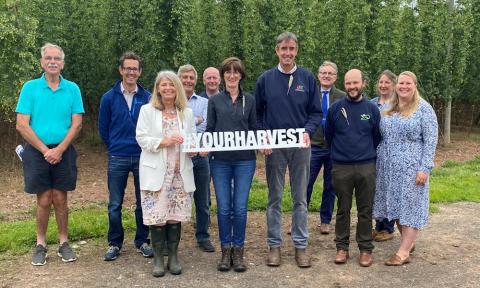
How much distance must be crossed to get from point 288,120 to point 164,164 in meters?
1.30

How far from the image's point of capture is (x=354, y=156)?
4883 millimetres

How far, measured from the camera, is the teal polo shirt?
4805mm

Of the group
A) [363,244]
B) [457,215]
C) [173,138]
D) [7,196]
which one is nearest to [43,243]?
[173,138]

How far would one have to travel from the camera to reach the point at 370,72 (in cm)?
1423

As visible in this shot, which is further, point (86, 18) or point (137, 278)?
point (86, 18)

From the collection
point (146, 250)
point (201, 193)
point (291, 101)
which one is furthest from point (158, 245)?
point (291, 101)

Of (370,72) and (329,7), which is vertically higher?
(329,7)

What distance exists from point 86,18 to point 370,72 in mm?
8106

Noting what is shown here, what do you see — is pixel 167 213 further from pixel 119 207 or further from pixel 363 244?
pixel 363 244

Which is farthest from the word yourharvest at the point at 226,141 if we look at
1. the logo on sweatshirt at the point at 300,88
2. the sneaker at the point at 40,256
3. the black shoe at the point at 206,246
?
the sneaker at the point at 40,256

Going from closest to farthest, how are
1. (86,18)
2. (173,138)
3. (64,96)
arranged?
1. (173,138)
2. (64,96)
3. (86,18)

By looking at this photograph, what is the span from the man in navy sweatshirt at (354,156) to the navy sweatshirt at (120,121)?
203cm

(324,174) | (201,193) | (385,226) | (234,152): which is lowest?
(385,226)

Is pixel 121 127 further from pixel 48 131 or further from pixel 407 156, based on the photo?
pixel 407 156
